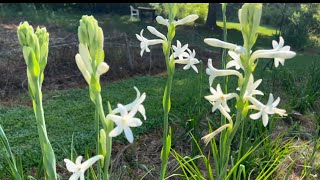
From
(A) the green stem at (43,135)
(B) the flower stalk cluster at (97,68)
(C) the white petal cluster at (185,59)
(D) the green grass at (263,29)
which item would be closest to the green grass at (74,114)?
(C) the white petal cluster at (185,59)

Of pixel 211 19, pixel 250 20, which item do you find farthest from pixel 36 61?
pixel 211 19

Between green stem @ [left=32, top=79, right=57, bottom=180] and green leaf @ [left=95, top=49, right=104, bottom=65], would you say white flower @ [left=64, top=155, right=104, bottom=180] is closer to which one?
green stem @ [left=32, top=79, right=57, bottom=180]

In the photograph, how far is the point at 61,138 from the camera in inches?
134

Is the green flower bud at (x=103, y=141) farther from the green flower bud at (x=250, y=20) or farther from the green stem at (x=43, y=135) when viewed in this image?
the green flower bud at (x=250, y=20)

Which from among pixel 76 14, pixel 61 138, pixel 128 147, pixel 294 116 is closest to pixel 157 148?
pixel 128 147

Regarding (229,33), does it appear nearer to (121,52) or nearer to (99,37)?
(121,52)

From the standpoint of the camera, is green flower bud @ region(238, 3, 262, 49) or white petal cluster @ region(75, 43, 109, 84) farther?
green flower bud @ region(238, 3, 262, 49)

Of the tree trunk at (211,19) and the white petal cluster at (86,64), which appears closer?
the white petal cluster at (86,64)

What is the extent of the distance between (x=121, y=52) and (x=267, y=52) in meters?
5.38

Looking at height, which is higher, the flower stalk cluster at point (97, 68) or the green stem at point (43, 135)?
the flower stalk cluster at point (97, 68)

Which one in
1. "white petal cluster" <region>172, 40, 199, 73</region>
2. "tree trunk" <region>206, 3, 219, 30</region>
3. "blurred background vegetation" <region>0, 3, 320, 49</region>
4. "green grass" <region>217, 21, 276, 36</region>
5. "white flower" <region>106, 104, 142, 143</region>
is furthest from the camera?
"tree trunk" <region>206, 3, 219, 30</region>

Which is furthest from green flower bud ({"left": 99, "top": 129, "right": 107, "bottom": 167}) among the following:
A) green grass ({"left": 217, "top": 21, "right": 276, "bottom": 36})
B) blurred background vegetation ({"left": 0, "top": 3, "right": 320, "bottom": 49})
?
green grass ({"left": 217, "top": 21, "right": 276, "bottom": 36})

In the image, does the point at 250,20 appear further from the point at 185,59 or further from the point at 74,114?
the point at 74,114

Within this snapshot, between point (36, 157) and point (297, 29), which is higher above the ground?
point (36, 157)
